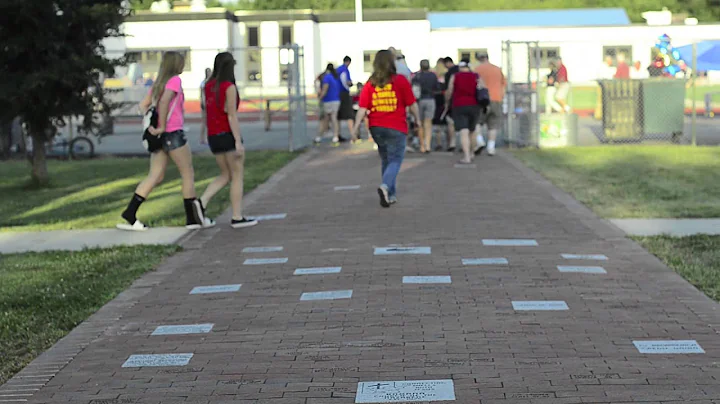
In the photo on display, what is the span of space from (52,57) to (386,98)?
546cm

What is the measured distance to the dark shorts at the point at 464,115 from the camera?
1698cm

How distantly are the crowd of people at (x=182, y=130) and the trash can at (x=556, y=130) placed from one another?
36.9 ft

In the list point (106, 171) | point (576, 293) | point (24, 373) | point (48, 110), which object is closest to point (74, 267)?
point (24, 373)

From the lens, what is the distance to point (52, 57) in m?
14.9

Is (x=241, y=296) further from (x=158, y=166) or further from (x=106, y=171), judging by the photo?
(x=106, y=171)

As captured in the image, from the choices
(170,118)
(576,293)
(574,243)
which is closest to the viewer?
(576,293)

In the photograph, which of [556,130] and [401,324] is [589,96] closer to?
[556,130]

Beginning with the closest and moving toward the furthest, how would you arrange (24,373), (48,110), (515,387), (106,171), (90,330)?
(515,387) → (24,373) → (90,330) → (48,110) → (106,171)

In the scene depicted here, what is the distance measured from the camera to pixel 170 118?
10.7 m

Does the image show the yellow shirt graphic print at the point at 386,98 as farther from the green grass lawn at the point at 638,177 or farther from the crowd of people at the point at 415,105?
the green grass lawn at the point at 638,177

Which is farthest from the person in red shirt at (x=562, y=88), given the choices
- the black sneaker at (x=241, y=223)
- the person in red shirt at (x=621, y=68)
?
the black sneaker at (x=241, y=223)

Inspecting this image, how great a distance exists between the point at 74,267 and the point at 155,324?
2329 millimetres

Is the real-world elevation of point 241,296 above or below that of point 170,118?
below

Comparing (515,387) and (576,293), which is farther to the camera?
(576,293)
